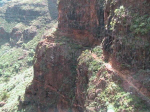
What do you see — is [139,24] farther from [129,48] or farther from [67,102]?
[67,102]

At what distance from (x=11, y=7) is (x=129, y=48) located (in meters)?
60.7

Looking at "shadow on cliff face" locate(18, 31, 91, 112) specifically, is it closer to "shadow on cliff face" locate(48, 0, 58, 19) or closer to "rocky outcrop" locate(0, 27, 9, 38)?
"shadow on cliff face" locate(48, 0, 58, 19)

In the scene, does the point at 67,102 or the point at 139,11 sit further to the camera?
the point at 67,102

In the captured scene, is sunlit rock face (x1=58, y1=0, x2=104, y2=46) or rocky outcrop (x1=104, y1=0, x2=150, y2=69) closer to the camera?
rocky outcrop (x1=104, y1=0, x2=150, y2=69)

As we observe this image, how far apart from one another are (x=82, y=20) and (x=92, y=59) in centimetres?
648

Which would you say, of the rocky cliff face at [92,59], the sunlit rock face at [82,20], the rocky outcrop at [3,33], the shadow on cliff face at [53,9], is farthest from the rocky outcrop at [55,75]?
the rocky outcrop at [3,33]

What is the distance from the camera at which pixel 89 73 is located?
1350 cm

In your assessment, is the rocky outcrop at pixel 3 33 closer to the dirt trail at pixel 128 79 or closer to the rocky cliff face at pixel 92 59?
the rocky cliff face at pixel 92 59

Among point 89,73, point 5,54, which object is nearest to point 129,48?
point 89,73

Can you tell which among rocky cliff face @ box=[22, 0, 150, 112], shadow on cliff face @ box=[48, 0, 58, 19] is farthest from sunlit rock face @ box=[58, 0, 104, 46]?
shadow on cliff face @ box=[48, 0, 58, 19]

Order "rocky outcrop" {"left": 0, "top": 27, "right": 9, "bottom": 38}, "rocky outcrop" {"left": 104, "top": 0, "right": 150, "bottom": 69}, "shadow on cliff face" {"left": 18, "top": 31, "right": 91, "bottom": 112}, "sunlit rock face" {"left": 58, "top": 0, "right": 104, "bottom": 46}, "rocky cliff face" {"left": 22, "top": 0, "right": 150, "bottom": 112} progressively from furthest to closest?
1. "rocky outcrop" {"left": 0, "top": 27, "right": 9, "bottom": 38}
2. "shadow on cliff face" {"left": 18, "top": 31, "right": 91, "bottom": 112}
3. "sunlit rock face" {"left": 58, "top": 0, "right": 104, "bottom": 46}
4. "rocky cliff face" {"left": 22, "top": 0, "right": 150, "bottom": 112}
5. "rocky outcrop" {"left": 104, "top": 0, "right": 150, "bottom": 69}

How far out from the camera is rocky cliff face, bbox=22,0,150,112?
9.91 meters

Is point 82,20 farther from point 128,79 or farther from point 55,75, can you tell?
point 128,79

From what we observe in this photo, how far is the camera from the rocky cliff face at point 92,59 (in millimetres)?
9906
